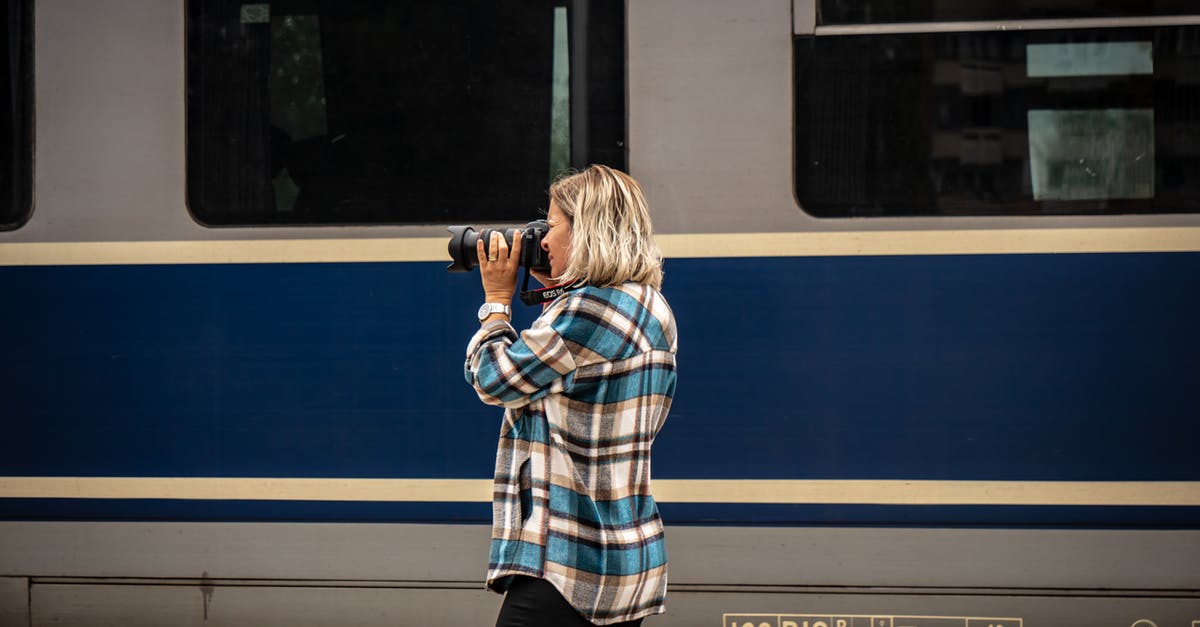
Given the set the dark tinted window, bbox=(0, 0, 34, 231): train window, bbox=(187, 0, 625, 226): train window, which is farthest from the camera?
bbox=(0, 0, 34, 231): train window

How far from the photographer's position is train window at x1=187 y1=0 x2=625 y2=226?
10.9ft

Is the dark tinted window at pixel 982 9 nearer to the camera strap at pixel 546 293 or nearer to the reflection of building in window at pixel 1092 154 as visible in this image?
the reflection of building in window at pixel 1092 154

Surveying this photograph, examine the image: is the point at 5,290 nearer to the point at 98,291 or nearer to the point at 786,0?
the point at 98,291

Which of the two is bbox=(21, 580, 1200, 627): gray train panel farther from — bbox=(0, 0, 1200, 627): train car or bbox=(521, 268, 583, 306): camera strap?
bbox=(521, 268, 583, 306): camera strap

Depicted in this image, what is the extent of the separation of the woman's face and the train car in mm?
1051

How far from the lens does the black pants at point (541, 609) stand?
7.11ft

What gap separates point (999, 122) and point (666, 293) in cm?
106

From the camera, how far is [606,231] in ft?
7.18

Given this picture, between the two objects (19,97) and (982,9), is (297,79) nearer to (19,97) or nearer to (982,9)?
(19,97)

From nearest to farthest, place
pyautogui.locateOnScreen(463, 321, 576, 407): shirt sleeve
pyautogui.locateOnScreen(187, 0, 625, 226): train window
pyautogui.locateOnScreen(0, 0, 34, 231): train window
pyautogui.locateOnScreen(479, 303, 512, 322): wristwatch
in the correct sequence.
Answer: pyautogui.locateOnScreen(463, 321, 576, 407): shirt sleeve → pyautogui.locateOnScreen(479, 303, 512, 322): wristwatch → pyautogui.locateOnScreen(187, 0, 625, 226): train window → pyautogui.locateOnScreen(0, 0, 34, 231): train window

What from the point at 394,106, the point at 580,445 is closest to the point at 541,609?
the point at 580,445

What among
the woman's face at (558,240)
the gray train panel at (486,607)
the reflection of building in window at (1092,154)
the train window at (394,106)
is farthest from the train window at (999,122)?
the woman's face at (558,240)

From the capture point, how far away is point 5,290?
345cm

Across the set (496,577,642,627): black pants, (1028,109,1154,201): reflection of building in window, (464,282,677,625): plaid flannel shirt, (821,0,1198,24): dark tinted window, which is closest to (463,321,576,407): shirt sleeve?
(464,282,677,625): plaid flannel shirt
